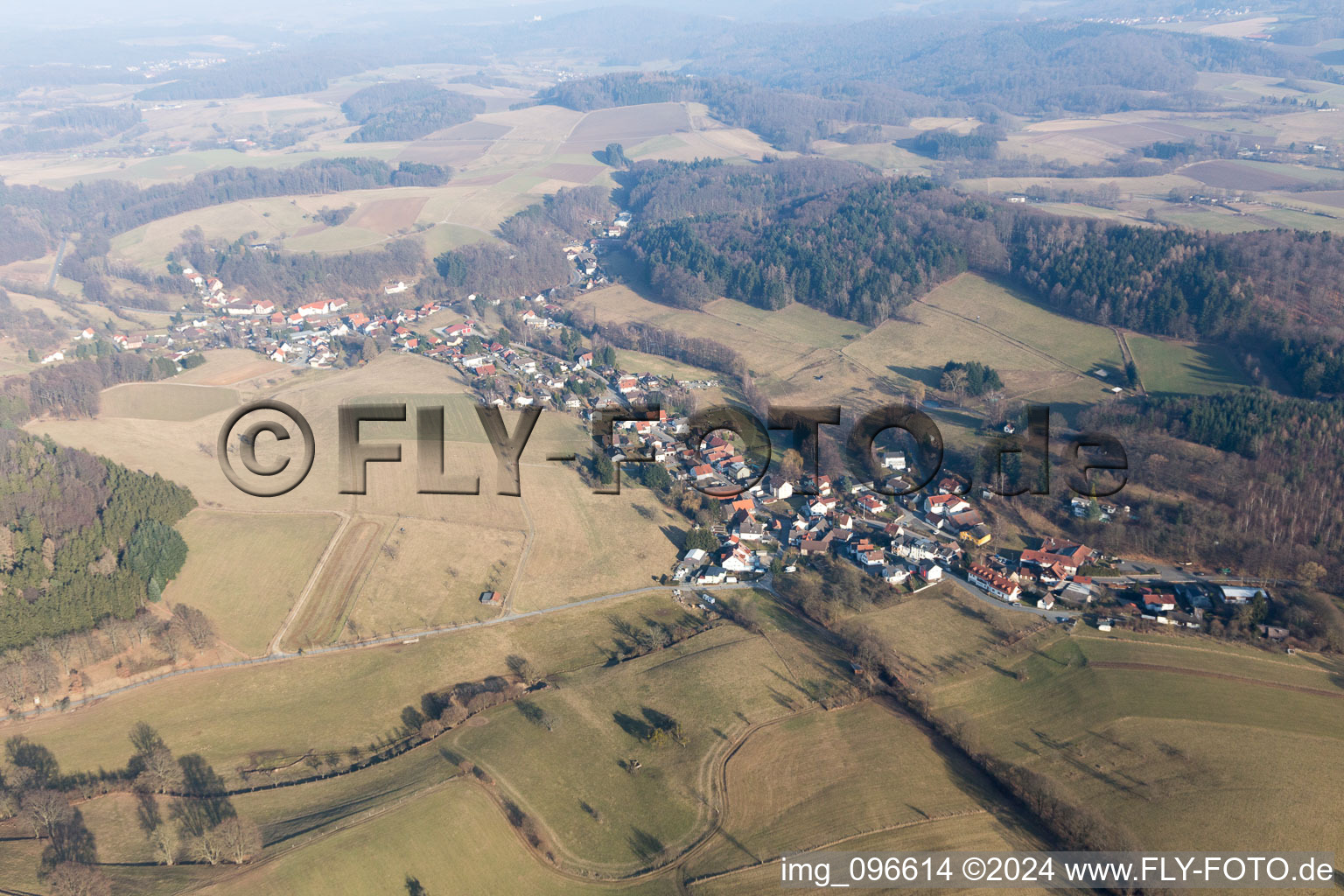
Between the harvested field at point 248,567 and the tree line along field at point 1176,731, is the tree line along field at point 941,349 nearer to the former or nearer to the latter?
the tree line along field at point 1176,731

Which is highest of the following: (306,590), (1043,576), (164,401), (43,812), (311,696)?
(164,401)

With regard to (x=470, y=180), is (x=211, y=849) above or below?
below

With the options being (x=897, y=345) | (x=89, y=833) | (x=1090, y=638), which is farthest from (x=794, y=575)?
(x=897, y=345)

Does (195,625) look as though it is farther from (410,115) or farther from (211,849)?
(410,115)

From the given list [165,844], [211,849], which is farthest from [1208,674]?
[165,844]

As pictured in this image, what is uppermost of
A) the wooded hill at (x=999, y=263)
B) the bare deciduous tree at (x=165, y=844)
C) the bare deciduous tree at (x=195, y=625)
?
the wooded hill at (x=999, y=263)

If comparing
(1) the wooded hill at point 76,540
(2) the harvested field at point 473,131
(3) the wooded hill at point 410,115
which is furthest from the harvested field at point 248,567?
(3) the wooded hill at point 410,115

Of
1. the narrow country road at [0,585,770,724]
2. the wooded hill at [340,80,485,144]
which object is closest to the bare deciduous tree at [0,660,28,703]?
the narrow country road at [0,585,770,724]

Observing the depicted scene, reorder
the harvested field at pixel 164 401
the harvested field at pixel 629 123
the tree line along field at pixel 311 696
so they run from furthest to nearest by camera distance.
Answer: the harvested field at pixel 629 123
the harvested field at pixel 164 401
the tree line along field at pixel 311 696

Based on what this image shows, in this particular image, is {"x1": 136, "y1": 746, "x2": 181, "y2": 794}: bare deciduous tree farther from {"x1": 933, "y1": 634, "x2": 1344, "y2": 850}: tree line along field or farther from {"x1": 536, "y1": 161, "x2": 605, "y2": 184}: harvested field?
{"x1": 536, "y1": 161, "x2": 605, "y2": 184}: harvested field
